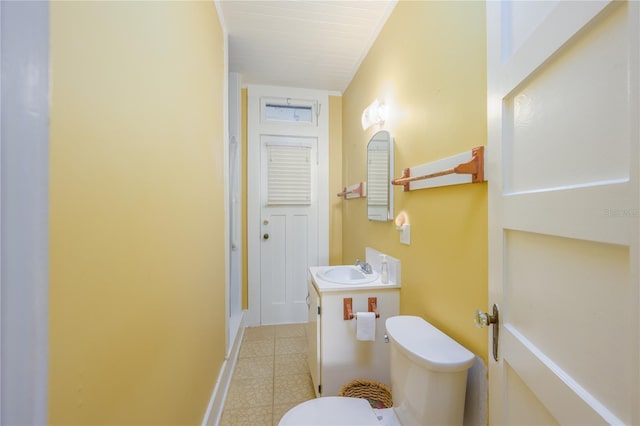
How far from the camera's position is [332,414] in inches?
42.6

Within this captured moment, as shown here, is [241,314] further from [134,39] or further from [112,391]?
[134,39]

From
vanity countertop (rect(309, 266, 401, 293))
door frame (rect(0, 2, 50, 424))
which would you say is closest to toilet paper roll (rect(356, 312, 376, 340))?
vanity countertop (rect(309, 266, 401, 293))

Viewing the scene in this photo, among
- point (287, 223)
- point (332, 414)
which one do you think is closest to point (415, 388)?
point (332, 414)

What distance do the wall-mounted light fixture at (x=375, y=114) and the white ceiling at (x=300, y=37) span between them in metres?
0.56

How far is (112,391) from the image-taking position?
2.02 ft

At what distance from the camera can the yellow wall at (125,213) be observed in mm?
479

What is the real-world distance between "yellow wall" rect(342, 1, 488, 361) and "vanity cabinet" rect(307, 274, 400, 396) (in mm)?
226

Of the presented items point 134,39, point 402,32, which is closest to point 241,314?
point 134,39

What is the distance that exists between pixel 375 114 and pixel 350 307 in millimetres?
1322

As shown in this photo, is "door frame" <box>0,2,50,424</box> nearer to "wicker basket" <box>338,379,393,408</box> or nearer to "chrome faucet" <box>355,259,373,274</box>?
"wicker basket" <box>338,379,393,408</box>

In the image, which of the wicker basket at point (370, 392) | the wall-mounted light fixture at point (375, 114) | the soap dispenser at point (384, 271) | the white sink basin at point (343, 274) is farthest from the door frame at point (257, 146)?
the wicker basket at point (370, 392)

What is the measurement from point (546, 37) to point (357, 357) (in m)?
1.59

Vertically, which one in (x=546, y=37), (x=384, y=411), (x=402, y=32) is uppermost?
(x=402, y=32)

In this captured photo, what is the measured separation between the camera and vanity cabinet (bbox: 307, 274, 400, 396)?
1488mm
